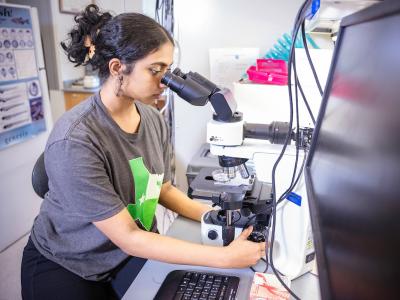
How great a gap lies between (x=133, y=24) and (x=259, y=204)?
2.17 feet

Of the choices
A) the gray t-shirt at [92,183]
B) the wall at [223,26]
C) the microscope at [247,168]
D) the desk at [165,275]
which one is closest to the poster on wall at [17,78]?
the wall at [223,26]

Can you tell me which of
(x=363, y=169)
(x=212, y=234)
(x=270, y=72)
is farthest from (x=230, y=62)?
(x=363, y=169)

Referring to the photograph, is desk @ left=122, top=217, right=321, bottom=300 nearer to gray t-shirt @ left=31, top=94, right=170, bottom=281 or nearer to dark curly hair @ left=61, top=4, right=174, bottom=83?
gray t-shirt @ left=31, top=94, right=170, bottom=281

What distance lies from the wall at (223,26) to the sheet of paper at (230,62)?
0.20 feet

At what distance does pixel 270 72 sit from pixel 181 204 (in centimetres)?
61

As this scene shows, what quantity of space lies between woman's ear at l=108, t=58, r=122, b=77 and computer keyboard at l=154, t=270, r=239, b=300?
606mm

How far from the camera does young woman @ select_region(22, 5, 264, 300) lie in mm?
904

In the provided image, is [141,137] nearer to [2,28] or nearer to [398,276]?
[398,276]

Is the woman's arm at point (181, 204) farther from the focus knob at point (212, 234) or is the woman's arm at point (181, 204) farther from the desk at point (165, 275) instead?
the desk at point (165, 275)

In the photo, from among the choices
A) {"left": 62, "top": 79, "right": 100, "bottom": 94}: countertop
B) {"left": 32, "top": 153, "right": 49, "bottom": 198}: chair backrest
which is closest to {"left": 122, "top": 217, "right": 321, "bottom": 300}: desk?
{"left": 32, "top": 153, "right": 49, "bottom": 198}: chair backrest

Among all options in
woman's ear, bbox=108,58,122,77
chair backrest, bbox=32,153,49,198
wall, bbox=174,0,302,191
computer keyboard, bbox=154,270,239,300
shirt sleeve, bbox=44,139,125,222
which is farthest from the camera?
wall, bbox=174,0,302,191

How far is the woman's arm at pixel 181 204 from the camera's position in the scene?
3.89 ft

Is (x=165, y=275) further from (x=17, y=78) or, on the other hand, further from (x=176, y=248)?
(x=17, y=78)

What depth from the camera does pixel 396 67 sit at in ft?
1.15
